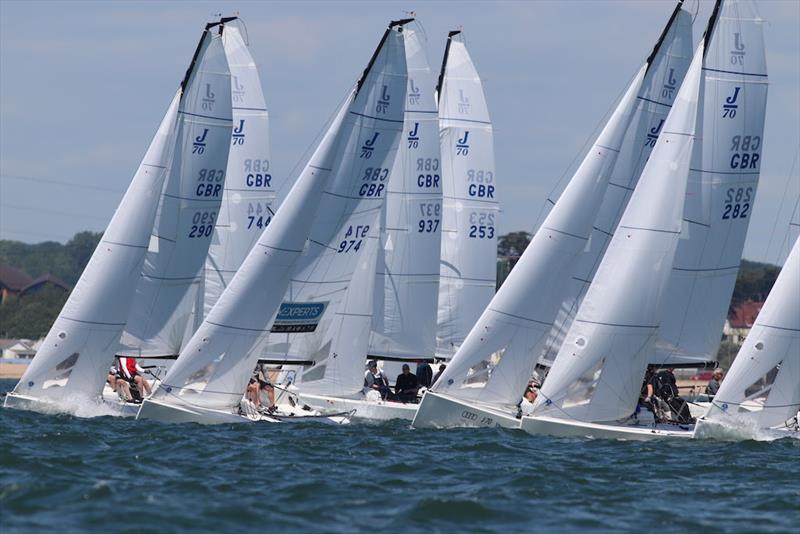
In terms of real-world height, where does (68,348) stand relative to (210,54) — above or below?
below

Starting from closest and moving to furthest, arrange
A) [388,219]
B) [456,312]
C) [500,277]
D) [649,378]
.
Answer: [649,378] < [388,219] < [456,312] < [500,277]

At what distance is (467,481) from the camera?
1847cm

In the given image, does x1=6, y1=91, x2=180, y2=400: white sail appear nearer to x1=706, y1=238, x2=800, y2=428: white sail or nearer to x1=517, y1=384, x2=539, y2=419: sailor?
x1=517, y1=384, x2=539, y2=419: sailor

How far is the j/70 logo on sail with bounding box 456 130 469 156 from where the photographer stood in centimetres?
3584

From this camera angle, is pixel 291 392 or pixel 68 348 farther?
pixel 291 392

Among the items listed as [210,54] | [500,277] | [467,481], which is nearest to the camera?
[467,481]

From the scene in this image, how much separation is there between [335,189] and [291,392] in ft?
12.5

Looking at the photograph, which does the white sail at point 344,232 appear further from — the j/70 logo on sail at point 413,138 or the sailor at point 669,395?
the sailor at point 669,395

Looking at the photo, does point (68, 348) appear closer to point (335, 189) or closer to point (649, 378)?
point (335, 189)

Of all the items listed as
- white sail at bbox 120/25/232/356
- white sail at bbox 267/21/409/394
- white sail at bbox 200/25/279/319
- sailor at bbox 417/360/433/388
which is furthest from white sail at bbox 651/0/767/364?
white sail at bbox 200/25/279/319

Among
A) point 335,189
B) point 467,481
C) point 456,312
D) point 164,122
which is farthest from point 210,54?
point 467,481

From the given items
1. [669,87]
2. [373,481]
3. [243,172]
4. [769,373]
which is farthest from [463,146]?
[373,481]

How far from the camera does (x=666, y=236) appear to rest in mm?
24797

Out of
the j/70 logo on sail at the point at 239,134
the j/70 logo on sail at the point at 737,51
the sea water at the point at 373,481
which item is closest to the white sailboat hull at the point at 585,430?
the sea water at the point at 373,481
